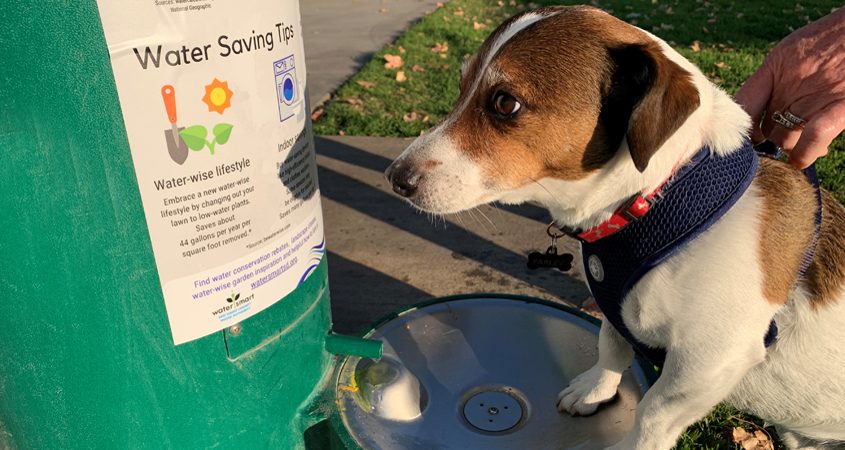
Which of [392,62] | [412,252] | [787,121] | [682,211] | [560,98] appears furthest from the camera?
[392,62]

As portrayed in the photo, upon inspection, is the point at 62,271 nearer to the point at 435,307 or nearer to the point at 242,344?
the point at 242,344

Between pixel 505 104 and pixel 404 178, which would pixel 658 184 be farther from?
pixel 404 178

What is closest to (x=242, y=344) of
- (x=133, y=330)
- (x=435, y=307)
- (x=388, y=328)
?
(x=133, y=330)

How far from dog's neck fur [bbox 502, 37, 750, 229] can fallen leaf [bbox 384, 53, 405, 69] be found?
19.8ft

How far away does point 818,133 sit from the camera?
2.35 m

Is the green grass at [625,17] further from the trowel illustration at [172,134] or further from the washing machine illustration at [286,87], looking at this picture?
the trowel illustration at [172,134]

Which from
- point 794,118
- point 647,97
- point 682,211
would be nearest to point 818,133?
point 794,118

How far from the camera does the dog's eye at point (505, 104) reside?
2008 mm

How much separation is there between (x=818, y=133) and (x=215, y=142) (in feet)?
7.14

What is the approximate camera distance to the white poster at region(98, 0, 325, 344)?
138 centimetres

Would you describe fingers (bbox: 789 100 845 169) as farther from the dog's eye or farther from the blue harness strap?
the dog's eye

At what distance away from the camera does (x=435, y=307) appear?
283cm

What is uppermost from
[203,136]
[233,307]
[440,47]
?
[203,136]

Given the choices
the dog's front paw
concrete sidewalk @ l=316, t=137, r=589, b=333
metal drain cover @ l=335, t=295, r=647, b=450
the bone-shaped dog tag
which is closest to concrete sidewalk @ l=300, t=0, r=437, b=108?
concrete sidewalk @ l=316, t=137, r=589, b=333
